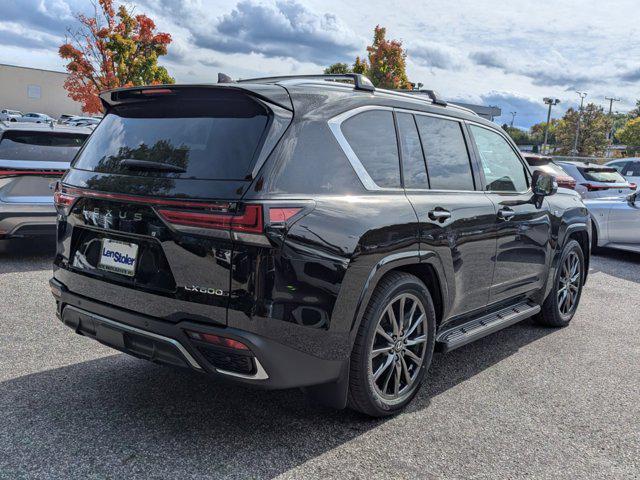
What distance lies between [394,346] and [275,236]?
45.6 inches

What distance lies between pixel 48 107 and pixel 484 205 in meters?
81.8

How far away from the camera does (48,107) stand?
76.6 m

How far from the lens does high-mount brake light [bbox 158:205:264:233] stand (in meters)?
2.75

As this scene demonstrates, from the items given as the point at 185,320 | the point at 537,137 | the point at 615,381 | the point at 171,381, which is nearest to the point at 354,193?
the point at 185,320

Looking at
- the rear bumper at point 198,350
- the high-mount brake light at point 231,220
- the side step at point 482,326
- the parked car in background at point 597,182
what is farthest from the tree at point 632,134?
the high-mount brake light at point 231,220

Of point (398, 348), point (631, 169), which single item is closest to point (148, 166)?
point (398, 348)

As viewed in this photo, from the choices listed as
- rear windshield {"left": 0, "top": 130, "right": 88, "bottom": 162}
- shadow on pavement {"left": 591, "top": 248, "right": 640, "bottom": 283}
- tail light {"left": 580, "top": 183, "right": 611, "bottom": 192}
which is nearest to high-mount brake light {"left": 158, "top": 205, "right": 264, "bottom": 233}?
rear windshield {"left": 0, "top": 130, "right": 88, "bottom": 162}

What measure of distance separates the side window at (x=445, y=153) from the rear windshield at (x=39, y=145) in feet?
16.5

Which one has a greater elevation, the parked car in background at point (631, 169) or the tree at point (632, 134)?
the tree at point (632, 134)

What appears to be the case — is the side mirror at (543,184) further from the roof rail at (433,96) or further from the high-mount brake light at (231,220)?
the high-mount brake light at (231,220)

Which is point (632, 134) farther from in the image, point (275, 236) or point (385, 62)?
point (275, 236)

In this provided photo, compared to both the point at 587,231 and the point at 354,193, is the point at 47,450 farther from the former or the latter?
the point at 587,231

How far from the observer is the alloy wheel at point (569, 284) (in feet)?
18.7

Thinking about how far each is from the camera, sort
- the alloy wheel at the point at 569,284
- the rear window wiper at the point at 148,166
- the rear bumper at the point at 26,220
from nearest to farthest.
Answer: the rear window wiper at the point at 148,166, the alloy wheel at the point at 569,284, the rear bumper at the point at 26,220
